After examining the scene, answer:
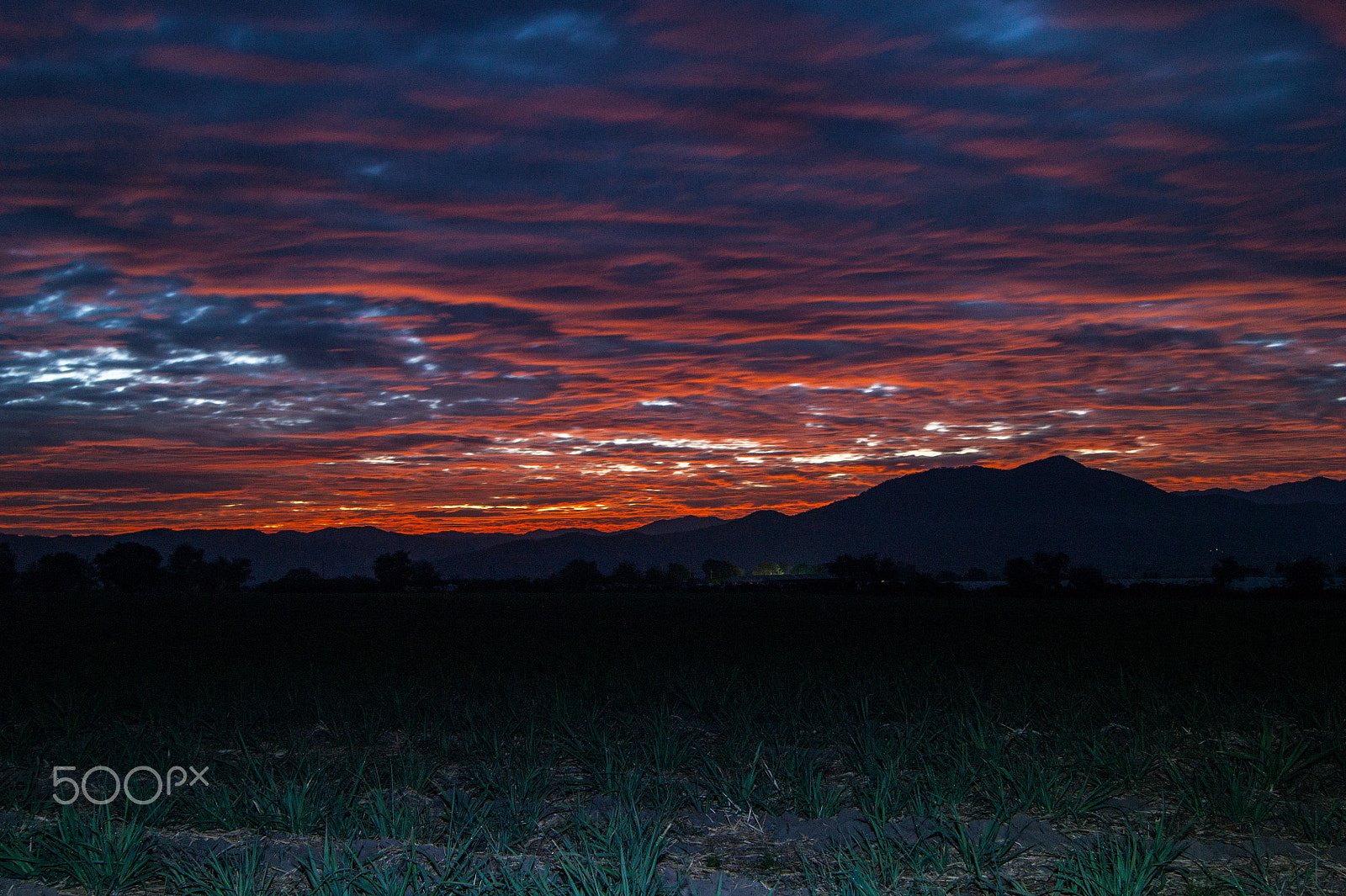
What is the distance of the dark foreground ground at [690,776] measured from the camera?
599cm

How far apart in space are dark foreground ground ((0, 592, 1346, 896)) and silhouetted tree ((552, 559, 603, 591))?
80073mm

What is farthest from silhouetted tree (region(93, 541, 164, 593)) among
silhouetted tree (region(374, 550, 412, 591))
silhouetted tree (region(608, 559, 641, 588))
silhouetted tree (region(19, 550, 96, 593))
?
silhouetted tree (region(608, 559, 641, 588))

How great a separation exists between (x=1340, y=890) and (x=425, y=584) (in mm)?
103461

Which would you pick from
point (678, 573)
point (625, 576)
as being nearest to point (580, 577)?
point (625, 576)

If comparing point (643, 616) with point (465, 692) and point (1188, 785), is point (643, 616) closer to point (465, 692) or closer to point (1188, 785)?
point (465, 692)

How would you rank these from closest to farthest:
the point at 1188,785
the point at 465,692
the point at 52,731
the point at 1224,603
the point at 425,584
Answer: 1. the point at 1188,785
2. the point at 52,731
3. the point at 465,692
4. the point at 1224,603
5. the point at 425,584

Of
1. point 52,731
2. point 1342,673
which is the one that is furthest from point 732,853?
point 1342,673

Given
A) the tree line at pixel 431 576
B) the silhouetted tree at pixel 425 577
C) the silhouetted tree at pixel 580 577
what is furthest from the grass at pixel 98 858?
the silhouetted tree at pixel 425 577

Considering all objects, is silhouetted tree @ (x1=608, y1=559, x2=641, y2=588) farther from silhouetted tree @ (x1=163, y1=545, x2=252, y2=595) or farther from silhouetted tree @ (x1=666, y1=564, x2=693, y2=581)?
silhouetted tree @ (x1=163, y1=545, x2=252, y2=595)

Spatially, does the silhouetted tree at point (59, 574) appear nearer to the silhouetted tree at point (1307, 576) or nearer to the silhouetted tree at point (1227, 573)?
the silhouetted tree at point (1227, 573)

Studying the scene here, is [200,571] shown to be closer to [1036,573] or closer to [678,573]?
[678,573]

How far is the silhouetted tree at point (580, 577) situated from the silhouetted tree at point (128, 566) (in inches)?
2004

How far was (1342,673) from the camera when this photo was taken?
13.7 m

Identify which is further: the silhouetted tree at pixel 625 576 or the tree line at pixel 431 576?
the silhouetted tree at pixel 625 576
